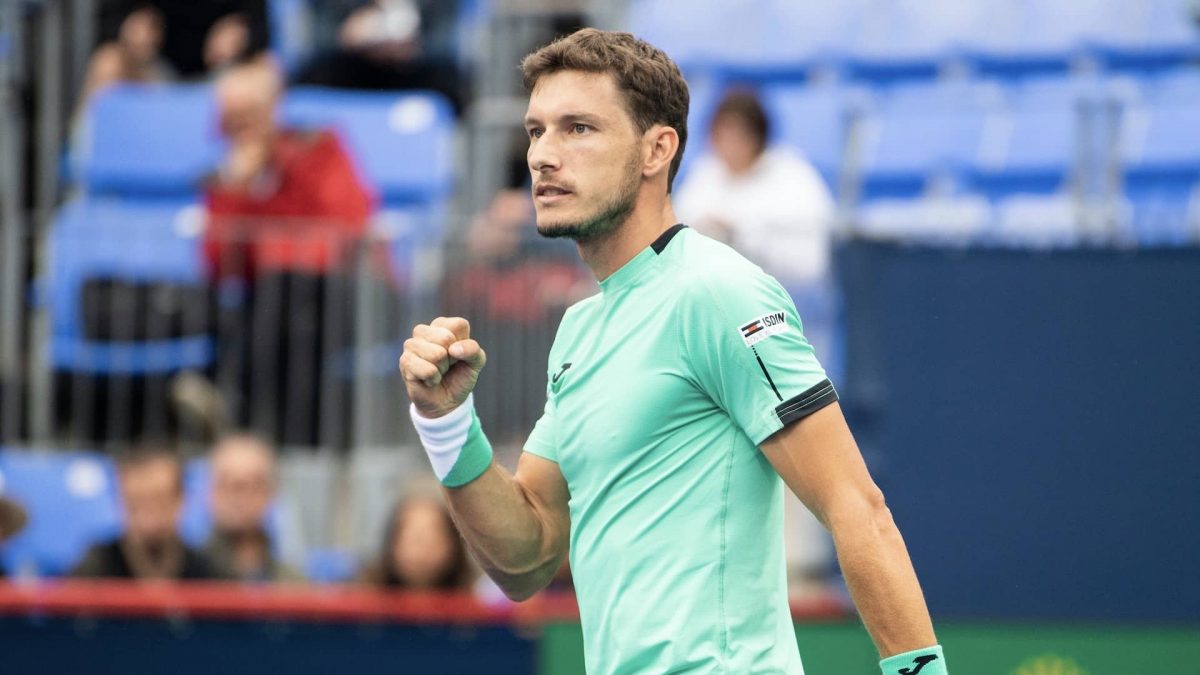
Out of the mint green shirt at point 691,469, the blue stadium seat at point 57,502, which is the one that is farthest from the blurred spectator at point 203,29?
the mint green shirt at point 691,469

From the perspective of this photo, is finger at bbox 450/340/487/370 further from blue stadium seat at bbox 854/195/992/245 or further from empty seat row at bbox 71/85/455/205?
empty seat row at bbox 71/85/455/205

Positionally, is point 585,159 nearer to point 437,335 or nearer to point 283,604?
point 437,335

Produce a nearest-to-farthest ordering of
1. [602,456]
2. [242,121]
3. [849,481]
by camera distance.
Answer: [849,481] < [602,456] < [242,121]

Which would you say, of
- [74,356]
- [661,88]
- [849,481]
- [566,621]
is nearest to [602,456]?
[849,481]

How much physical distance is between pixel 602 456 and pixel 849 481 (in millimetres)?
517

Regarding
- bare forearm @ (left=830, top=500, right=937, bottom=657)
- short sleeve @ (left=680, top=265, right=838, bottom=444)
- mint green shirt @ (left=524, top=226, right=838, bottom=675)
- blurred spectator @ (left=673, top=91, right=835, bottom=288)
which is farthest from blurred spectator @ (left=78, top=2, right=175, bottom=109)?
bare forearm @ (left=830, top=500, right=937, bottom=657)

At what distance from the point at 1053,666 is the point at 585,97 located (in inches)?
165

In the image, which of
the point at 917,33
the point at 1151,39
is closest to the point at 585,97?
the point at 1151,39

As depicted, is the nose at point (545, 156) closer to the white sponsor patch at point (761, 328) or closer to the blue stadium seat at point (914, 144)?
the white sponsor patch at point (761, 328)

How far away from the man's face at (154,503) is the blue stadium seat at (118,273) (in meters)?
0.54

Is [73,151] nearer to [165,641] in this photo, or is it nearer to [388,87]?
[388,87]

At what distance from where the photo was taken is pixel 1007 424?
6.89m

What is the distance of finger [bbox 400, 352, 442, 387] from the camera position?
3393mm

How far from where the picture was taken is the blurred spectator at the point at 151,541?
23.9 feet
